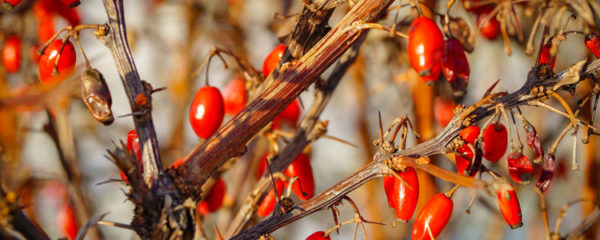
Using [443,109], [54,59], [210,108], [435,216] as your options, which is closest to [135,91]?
[54,59]

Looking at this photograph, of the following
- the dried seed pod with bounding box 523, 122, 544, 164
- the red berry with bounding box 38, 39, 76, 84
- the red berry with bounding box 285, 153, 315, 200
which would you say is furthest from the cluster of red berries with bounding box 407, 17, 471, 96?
the red berry with bounding box 38, 39, 76, 84

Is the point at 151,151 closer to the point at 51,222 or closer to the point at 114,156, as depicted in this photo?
the point at 114,156

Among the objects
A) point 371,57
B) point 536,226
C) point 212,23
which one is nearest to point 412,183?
point 371,57

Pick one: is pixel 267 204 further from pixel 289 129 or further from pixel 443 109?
pixel 289 129

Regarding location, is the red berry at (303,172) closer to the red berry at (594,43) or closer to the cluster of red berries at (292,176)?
the cluster of red berries at (292,176)

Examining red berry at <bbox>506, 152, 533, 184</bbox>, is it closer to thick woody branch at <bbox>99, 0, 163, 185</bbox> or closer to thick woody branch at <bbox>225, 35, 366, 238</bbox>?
thick woody branch at <bbox>225, 35, 366, 238</bbox>
